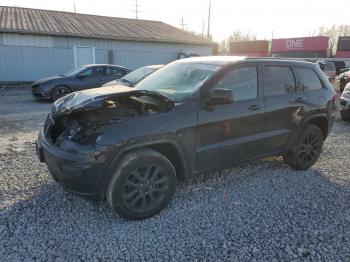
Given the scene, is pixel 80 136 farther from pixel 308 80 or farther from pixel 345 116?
pixel 345 116

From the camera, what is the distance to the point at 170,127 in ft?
11.4

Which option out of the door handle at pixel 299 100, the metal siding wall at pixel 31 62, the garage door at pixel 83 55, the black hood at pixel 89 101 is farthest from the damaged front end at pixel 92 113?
the garage door at pixel 83 55

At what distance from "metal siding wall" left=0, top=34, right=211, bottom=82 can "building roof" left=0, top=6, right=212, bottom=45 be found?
1.25 ft

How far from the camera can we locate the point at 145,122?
3342 millimetres

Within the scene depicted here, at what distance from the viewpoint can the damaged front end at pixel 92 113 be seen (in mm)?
3188

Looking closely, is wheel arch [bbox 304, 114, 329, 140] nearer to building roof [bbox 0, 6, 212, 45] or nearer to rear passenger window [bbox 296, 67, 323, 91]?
rear passenger window [bbox 296, 67, 323, 91]

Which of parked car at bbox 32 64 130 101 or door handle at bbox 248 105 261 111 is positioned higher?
door handle at bbox 248 105 261 111

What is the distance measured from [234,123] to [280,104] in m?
0.92

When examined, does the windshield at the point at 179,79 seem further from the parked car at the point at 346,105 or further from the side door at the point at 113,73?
the side door at the point at 113,73

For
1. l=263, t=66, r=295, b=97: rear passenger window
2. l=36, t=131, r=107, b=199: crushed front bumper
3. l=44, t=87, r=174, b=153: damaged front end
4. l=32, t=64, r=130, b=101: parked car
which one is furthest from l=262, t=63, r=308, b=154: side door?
l=32, t=64, r=130, b=101: parked car

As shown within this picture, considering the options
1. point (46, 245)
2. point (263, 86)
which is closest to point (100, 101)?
Answer: point (46, 245)

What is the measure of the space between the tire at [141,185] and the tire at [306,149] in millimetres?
2208

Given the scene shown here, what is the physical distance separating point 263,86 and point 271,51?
37962 mm

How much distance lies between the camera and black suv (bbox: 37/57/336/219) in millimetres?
3219
